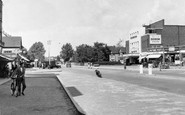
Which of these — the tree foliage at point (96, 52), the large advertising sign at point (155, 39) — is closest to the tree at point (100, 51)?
the tree foliage at point (96, 52)

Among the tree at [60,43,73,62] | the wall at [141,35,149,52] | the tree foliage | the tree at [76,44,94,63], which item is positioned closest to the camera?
the wall at [141,35,149,52]

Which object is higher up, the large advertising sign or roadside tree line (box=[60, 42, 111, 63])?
the large advertising sign

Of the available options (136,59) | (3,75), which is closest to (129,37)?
(136,59)

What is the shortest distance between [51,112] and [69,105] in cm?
165

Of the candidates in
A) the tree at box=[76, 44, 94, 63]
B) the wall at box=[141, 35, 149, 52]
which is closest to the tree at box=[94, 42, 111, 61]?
the tree at box=[76, 44, 94, 63]

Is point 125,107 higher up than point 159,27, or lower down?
lower down

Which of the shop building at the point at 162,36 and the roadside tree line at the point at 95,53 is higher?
the shop building at the point at 162,36

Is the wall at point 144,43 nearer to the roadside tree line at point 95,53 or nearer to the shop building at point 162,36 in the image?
the shop building at point 162,36

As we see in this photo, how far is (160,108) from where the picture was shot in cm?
846

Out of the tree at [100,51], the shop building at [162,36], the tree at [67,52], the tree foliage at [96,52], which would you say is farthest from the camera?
the tree at [67,52]

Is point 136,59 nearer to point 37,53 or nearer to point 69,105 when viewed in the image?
point 37,53

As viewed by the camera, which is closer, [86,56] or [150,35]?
[150,35]

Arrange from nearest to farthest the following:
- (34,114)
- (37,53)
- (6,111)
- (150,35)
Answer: (34,114) → (6,111) → (150,35) → (37,53)

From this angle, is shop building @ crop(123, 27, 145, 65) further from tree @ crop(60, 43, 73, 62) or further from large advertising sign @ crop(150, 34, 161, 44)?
tree @ crop(60, 43, 73, 62)
